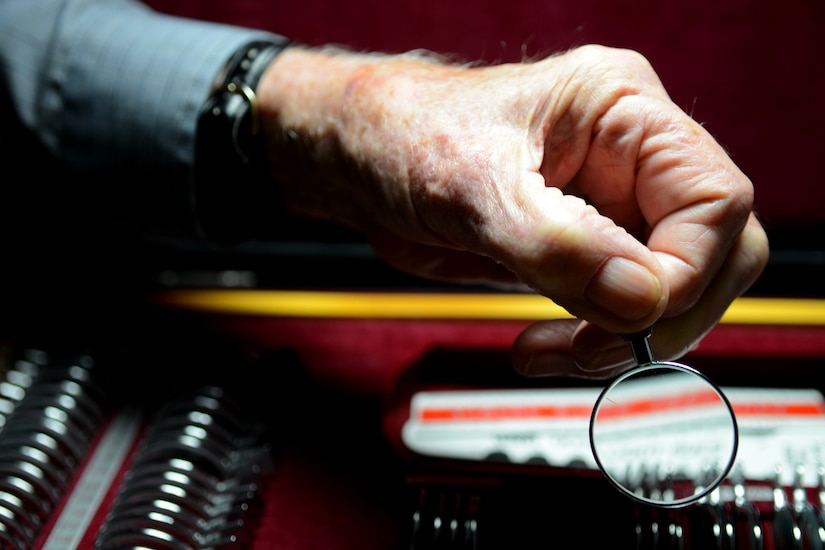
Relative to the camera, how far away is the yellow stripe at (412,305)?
970 millimetres

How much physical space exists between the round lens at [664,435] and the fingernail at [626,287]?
0.11 m

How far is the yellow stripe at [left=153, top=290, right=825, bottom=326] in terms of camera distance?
970 mm

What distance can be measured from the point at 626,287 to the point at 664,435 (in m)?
0.34

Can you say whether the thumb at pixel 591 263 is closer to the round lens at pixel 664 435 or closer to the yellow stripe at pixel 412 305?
the round lens at pixel 664 435

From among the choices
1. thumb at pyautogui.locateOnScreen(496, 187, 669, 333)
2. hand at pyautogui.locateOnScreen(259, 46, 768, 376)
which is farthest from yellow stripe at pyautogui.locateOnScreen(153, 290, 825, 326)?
thumb at pyautogui.locateOnScreen(496, 187, 669, 333)

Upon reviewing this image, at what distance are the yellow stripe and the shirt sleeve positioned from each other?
0.19 m

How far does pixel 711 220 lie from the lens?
1.97 ft

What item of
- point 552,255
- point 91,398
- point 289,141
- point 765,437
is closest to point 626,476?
point 765,437

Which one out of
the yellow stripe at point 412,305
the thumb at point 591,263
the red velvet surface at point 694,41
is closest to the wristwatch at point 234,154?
the yellow stripe at point 412,305

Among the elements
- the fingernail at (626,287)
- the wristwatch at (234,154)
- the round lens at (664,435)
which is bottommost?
the fingernail at (626,287)

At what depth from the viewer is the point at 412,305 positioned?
40.4 inches

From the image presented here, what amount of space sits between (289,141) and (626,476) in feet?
1.36

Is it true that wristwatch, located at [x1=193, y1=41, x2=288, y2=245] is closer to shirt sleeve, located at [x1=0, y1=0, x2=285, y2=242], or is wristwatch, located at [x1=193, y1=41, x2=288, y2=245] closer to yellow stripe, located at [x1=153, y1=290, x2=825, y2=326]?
shirt sleeve, located at [x1=0, y1=0, x2=285, y2=242]

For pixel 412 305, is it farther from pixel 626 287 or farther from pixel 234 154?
pixel 626 287
